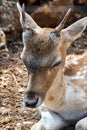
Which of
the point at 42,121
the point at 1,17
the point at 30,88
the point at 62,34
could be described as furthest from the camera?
the point at 1,17

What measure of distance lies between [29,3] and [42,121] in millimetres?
2829

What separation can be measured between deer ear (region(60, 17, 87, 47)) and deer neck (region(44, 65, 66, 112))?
10.3 inches

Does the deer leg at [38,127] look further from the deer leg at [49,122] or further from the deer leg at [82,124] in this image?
the deer leg at [82,124]

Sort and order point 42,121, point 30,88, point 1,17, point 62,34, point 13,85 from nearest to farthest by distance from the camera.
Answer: point 30,88
point 62,34
point 42,121
point 13,85
point 1,17

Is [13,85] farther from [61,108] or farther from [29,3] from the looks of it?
[29,3]

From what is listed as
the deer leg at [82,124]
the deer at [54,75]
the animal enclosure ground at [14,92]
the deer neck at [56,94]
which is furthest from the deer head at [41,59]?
the animal enclosure ground at [14,92]

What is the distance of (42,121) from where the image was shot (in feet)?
13.3

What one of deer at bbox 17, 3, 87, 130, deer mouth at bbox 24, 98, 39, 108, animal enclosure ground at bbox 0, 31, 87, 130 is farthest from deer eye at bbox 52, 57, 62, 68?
animal enclosure ground at bbox 0, 31, 87, 130

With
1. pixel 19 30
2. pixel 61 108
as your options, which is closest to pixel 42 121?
pixel 61 108

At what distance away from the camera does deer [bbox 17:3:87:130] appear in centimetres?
352

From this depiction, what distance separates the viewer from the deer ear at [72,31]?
12.4 feet

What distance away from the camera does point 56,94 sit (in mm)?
3918

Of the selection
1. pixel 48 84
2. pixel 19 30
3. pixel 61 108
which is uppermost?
pixel 48 84

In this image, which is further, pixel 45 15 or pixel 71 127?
pixel 45 15
